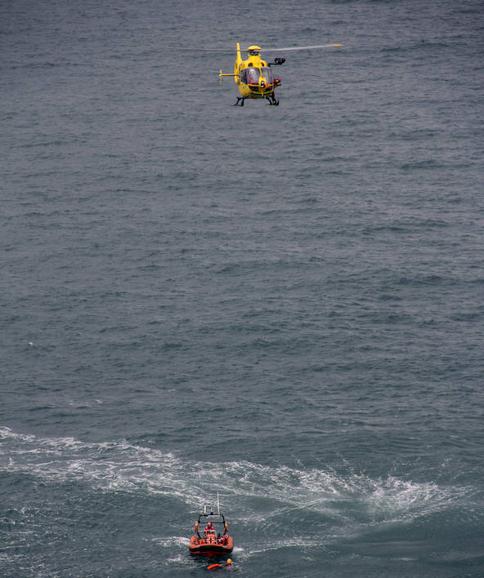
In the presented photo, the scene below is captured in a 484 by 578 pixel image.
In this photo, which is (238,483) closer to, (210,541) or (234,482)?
(234,482)

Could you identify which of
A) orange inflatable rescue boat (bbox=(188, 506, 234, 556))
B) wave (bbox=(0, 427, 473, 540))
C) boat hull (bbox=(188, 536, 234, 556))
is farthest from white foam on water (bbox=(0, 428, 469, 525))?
boat hull (bbox=(188, 536, 234, 556))

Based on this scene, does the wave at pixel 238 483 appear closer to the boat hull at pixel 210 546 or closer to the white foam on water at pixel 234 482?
the white foam on water at pixel 234 482

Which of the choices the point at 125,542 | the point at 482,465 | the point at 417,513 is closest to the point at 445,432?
the point at 482,465

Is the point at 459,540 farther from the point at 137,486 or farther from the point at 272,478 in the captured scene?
the point at 137,486

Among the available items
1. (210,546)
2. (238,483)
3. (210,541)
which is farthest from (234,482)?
(210,546)

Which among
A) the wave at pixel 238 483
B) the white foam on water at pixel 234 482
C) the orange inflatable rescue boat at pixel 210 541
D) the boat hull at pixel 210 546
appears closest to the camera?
the boat hull at pixel 210 546

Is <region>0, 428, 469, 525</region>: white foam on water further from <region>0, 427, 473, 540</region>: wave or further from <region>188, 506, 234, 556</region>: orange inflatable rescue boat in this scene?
<region>188, 506, 234, 556</region>: orange inflatable rescue boat

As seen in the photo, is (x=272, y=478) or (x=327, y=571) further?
(x=272, y=478)

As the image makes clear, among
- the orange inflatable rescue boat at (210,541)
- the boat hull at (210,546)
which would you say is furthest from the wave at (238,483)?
the boat hull at (210,546)

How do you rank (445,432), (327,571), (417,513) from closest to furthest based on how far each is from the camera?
1. (327,571)
2. (417,513)
3. (445,432)
